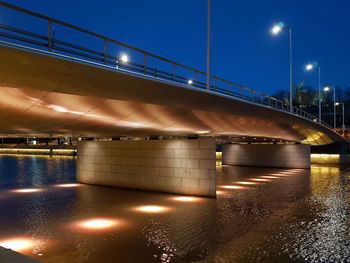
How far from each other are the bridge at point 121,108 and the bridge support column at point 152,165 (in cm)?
6

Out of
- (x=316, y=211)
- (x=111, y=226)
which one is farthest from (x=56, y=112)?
(x=316, y=211)

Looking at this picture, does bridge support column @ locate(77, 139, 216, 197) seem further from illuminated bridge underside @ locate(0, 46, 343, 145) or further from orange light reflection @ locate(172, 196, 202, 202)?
illuminated bridge underside @ locate(0, 46, 343, 145)

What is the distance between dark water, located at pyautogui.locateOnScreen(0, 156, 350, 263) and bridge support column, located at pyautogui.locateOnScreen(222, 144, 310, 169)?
2067 centimetres

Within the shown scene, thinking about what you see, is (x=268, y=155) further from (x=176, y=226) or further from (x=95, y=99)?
(x=95, y=99)

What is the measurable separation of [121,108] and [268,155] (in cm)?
3269

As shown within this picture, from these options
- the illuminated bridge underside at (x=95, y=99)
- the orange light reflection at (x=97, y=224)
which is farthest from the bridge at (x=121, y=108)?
the orange light reflection at (x=97, y=224)

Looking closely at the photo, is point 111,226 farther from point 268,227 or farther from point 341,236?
point 341,236

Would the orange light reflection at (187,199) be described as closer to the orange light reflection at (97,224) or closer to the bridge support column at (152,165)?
the bridge support column at (152,165)

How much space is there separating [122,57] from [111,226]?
568cm

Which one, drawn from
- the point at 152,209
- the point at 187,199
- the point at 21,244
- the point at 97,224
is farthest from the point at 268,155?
the point at 21,244

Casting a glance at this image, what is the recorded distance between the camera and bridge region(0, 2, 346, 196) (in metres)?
8.46

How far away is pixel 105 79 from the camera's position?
9727 millimetres

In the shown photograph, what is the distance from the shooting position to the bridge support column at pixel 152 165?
1959 cm

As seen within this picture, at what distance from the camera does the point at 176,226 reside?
12031 millimetres
